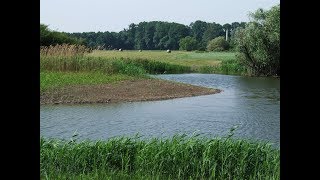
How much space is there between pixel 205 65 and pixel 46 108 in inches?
681

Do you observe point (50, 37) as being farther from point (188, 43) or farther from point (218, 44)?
point (188, 43)

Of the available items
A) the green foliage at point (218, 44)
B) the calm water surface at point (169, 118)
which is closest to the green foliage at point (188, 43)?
the green foliage at point (218, 44)

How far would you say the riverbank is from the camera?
39.0ft

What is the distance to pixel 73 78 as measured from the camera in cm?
1441

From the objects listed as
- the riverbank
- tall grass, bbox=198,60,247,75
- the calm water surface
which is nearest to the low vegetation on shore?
the riverbank

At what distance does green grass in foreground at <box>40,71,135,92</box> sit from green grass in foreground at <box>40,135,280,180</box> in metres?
8.36

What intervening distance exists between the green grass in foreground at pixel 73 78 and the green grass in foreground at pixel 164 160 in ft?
27.4

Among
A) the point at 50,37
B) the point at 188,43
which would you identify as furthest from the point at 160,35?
the point at 50,37

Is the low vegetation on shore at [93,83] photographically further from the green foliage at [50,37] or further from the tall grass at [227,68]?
the tall grass at [227,68]

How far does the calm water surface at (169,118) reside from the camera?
25.6ft

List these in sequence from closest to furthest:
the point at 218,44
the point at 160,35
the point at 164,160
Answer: the point at 164,160
the point at 218,44
the point at 160,35

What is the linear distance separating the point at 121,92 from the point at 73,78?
2117 mm

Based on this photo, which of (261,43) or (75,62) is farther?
(261,43)
